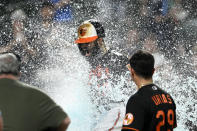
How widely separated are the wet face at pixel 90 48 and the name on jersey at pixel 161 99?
1.72 m

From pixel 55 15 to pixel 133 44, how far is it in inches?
58.0

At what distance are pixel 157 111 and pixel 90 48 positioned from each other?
194cm

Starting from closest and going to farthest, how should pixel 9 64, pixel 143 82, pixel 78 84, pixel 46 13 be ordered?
pixel 9 64, pixel 143 82, pixel 78 84, pixel 46 13

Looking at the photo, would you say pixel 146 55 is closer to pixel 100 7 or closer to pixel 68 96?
pixel 68 96

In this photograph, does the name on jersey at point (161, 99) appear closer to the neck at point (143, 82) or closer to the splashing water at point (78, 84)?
the neck at point (143, 82)

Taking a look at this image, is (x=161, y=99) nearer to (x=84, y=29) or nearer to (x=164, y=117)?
(x=164, y=117)

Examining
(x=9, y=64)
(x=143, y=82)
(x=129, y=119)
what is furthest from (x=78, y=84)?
(x=9, y=64)

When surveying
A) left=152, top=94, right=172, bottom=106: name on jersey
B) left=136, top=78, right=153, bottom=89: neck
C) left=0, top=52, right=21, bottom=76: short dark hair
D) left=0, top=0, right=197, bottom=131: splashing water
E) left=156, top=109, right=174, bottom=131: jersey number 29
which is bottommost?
left=0, top=0, right=197, bottom=131: splashing water

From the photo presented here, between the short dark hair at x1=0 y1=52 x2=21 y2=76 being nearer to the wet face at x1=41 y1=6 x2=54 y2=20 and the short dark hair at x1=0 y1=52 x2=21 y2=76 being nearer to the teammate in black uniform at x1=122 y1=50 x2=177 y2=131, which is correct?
the teammate in black uniform at x1=122 y1=50 x2=177 y2=131

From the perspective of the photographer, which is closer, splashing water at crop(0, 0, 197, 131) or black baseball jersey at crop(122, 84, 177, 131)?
black baseball jersey at crop(122, 84, 177, 131)

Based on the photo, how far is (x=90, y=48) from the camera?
3969 millimetres

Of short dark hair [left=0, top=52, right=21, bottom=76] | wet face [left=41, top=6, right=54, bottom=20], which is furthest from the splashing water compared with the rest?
short dark hair [left=0, top=52, right=21, bottom=76]

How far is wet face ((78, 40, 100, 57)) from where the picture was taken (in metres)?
3.91

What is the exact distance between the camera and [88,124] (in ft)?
12.2
